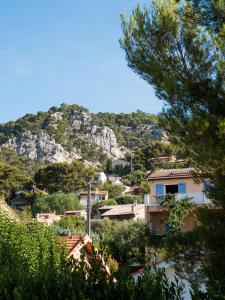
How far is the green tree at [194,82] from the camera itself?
251 inches

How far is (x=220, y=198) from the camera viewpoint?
6.65 meters

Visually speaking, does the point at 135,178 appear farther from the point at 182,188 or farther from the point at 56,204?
the point at 182,188

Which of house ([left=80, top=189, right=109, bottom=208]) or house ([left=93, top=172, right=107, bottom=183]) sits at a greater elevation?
house ([left=93, top=172, right=107, bottom=183])

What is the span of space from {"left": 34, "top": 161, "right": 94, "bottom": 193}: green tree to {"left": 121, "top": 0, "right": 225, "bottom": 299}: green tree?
221ft

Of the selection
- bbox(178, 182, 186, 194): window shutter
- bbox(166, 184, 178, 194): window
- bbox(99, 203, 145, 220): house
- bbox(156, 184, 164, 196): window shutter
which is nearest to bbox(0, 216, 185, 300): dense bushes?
bbox(178, 182, 186, 194): window shutter

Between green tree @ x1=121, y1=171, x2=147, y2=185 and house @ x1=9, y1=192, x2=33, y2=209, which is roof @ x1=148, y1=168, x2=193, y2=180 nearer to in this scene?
house @ x1=9, y1=192, x2=33, y2=209

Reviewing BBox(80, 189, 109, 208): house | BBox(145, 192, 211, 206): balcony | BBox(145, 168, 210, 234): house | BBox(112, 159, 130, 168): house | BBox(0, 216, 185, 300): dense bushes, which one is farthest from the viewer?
BBox(112, 159, 130, 168): house

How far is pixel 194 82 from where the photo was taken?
7.26 meters

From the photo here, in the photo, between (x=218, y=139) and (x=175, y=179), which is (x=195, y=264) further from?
(x=175, y=179)

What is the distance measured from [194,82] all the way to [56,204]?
6063 centimetres

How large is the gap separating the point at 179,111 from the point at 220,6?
177 centimetres

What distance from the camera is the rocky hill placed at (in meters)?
121

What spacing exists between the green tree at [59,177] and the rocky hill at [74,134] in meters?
39.4

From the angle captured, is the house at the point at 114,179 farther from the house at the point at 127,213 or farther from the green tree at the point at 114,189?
the house at the point at 127,213
